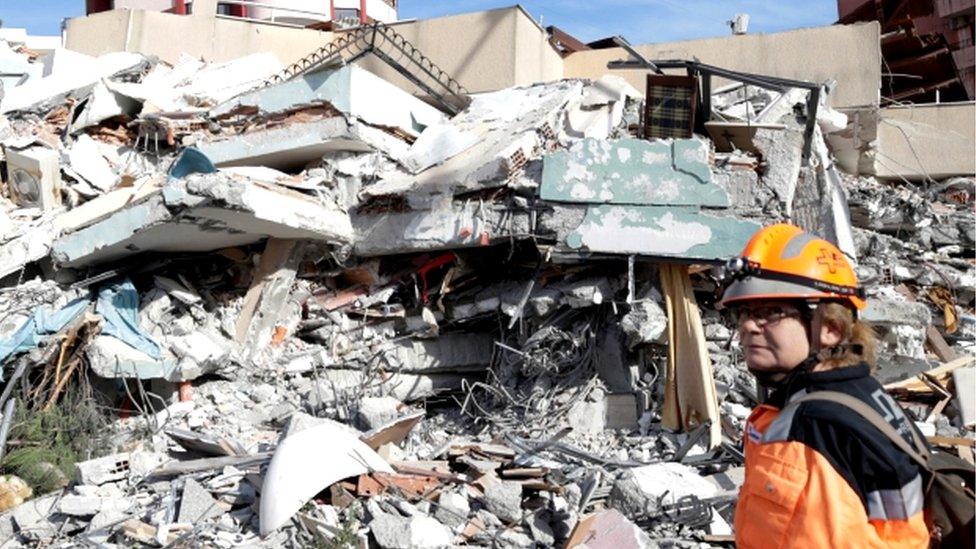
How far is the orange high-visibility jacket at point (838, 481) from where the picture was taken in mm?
1893

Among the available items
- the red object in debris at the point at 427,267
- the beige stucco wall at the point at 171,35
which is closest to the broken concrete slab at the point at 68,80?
the beige stucco wall at the point at 171,35

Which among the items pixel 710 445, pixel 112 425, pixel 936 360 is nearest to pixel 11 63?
pixel 112 425

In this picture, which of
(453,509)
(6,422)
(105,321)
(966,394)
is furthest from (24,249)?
(966,394)

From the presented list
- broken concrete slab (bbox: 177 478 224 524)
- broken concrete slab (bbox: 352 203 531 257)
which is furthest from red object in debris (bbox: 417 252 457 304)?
broken concrete slab (bbox: 177 478 224 524)

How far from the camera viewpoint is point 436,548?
505 centimetres

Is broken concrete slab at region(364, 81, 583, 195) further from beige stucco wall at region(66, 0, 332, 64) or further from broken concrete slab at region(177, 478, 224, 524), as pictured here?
beige stucco wall at region(66, 0, 332, 64)

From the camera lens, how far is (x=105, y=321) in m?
7.53

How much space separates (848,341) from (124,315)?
6525 millimetres

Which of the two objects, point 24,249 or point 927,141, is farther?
point 927,141

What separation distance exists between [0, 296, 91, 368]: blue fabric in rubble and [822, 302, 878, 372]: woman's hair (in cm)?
659

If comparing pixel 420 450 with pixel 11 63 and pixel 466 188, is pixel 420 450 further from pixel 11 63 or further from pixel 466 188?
pixel 11 63

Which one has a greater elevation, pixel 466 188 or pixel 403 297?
pixel 466 188

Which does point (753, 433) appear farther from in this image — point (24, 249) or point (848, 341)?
point (24, 249)

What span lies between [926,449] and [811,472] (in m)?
0.29
